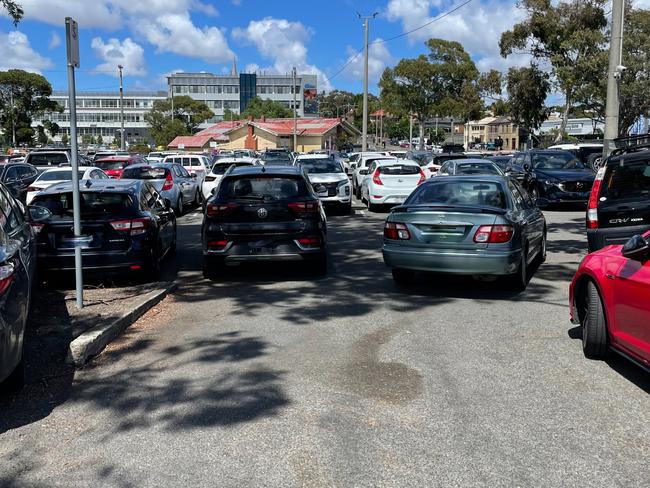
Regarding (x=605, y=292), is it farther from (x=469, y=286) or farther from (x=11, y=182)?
(x=11, y=182)

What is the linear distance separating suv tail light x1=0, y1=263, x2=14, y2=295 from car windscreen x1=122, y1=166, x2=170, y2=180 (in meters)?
14.2

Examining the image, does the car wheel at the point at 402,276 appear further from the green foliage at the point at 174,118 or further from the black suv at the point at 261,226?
the green foliage at the point at 174,118

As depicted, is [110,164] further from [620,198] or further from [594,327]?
[594,327]

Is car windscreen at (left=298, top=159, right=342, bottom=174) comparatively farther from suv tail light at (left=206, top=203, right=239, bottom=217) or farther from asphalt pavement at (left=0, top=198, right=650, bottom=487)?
asphalt pavement at (left=0, top=198, right=650, bottom=487)

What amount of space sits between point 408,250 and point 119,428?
4.72 meters

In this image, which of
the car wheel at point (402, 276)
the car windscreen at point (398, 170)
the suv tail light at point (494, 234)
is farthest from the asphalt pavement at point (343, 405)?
the car windscreen at point (398, 170)

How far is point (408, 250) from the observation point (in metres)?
8.46

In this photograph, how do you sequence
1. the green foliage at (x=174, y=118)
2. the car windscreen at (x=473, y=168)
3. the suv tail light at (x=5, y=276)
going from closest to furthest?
the suv tail light at (x=5, y=276), the car windscreen at (x=473, y=168), the green foliage at (x=174, y=118)

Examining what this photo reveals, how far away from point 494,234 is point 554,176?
12836mm

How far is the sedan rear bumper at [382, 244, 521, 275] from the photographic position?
8078mm

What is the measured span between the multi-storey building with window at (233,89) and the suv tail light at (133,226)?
145460 mm

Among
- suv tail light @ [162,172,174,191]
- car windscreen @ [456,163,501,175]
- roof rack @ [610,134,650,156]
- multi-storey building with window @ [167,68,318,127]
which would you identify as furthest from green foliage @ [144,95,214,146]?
roof rack @ [610,134,650,156]

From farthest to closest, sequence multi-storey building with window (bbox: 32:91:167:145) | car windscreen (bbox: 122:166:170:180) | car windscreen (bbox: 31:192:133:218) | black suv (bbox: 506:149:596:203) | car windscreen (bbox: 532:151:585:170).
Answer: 1. multi-storey building with window (bbox: 32:91:167:145)
2. car windscreen (bbox: 532:151:585:170)
3. black suv (bbox: 506:149:596:203)
4. car windscreen (bbox: 122:166:170:180)
5. car windscreen (bbox: 31:192:133:218)

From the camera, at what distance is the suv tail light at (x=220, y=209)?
9.27 meters
